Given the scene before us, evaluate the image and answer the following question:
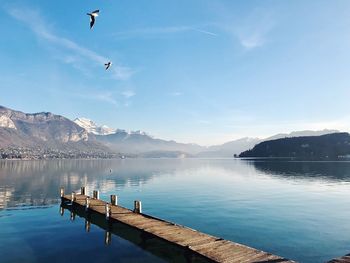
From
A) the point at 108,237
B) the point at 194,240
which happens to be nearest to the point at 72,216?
the point at 108,237

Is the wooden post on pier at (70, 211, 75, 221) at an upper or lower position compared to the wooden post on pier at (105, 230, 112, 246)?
upper

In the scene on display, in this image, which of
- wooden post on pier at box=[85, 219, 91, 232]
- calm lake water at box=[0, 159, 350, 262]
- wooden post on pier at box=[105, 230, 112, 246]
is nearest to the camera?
calm lake water at box=[0, 159, 350, 262]

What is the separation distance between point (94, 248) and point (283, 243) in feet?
65.9

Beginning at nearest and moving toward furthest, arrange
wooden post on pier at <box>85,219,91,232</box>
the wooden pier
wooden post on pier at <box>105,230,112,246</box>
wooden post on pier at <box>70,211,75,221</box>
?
the wooden pier → wooden post on pier at <box>105,230,112,246</box> → wooden post on pier at <box>85,219,91,232</box> → wooden post on pier at <box>70,211,75,221</box>

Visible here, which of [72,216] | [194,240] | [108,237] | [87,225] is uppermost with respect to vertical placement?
[194,240]

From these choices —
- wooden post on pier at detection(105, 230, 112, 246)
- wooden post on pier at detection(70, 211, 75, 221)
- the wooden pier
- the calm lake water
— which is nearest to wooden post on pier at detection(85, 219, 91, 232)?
the calm lake water

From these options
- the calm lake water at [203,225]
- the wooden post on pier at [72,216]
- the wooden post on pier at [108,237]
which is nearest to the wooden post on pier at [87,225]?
the calm lake water at [203,225]

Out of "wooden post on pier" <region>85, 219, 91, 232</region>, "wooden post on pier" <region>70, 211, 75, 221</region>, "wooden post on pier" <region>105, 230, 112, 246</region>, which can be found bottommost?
"wooden post on pier" <region>105, 230, 112, 246</region>

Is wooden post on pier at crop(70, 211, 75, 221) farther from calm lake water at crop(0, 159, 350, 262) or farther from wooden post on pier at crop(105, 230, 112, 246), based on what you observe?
wooden post on pier at crop(105, 230, 112, 246)

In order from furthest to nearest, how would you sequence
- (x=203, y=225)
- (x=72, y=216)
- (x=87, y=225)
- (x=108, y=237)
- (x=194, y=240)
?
(x=72, y=216) → (x=87, y=225) → (x=203, y=225) → (x=108, y=237) → (x=194, y=240)

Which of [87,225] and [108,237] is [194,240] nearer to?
[108,237]

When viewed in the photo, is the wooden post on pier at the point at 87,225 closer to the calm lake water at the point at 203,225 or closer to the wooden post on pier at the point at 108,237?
the calm lake water at the point at 203,225

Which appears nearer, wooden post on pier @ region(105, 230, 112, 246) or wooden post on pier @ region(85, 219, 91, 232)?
wooden post on pier @ region(105, 230, 112, 246)

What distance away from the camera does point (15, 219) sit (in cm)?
4772
